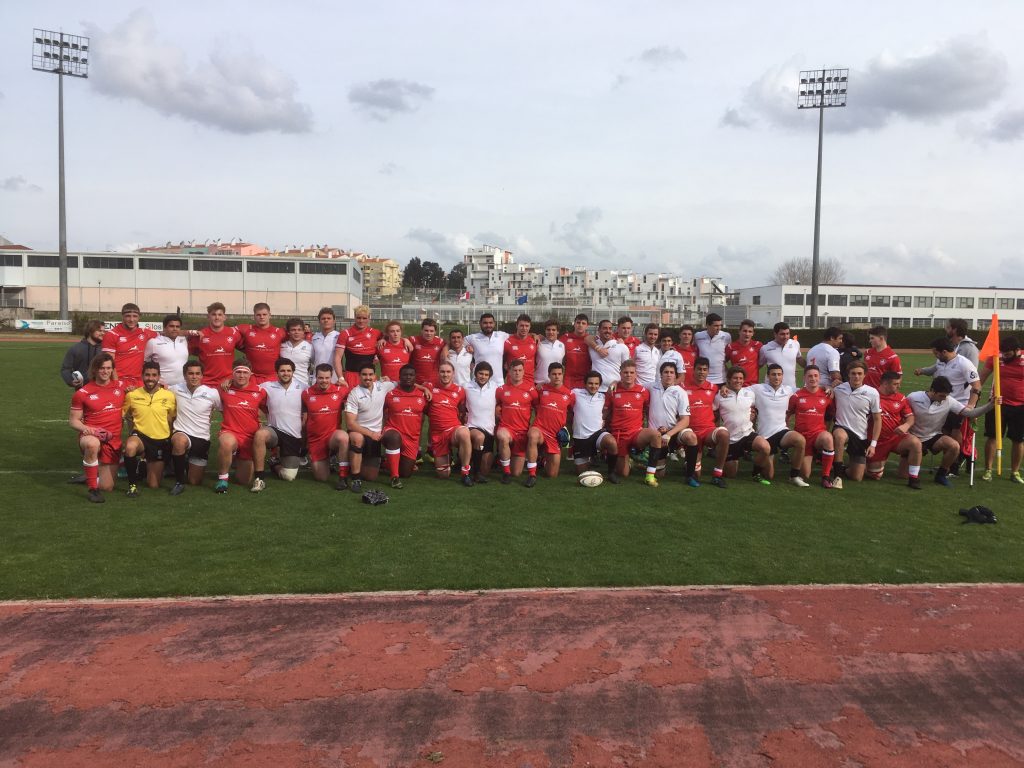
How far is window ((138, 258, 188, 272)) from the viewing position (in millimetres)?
65625

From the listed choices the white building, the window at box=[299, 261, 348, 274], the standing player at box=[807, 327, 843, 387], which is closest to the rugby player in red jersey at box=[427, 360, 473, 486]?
the standing player at box=[807, 327, 843, 387]

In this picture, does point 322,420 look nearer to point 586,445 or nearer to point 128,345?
point 128,345

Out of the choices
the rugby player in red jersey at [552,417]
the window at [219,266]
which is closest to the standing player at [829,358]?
the rugby player in red jersey at [552,417]

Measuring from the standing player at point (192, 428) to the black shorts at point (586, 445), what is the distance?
3.85m

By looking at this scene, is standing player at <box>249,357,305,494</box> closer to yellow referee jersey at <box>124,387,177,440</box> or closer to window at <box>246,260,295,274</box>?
yellow referee jersey at <box>124,387,177,440</box>

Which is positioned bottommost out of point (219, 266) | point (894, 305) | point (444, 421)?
point (444, 421)

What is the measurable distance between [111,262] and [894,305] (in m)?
79.6

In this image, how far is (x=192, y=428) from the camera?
7.29 meters

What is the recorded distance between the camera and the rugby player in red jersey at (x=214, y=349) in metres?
8.19

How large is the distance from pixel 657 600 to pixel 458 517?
7.34 feet

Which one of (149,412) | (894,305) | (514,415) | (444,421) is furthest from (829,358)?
(894,305)

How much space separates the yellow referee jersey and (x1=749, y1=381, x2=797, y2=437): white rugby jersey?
20.9 feet

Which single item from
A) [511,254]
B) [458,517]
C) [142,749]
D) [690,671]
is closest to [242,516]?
[458,517]

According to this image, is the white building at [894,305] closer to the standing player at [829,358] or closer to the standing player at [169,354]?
the standing player at [829,358]
